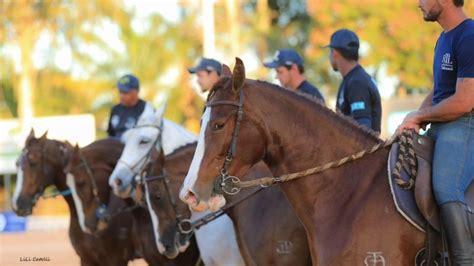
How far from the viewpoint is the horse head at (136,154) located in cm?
897

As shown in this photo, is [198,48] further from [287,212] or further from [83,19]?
[287,212]

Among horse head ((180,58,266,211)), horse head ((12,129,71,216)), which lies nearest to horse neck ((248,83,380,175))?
horse head ((180,58,266,211))

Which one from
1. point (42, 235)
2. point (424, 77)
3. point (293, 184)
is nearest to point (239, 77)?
point (293, 184)

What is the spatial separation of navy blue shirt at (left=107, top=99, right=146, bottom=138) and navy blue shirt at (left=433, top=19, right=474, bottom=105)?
6.52 m

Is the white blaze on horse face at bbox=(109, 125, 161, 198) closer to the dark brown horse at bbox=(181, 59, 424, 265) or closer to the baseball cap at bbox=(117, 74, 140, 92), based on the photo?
the baseball cap at bbox=(117, 74, 140, 92)

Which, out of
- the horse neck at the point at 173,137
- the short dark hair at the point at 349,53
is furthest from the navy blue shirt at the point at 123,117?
the short dark hair at the point at 349,53

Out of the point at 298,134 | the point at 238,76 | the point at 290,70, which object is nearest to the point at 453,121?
the point at 298,134

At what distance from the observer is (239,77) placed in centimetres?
535

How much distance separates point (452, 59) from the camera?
533cm

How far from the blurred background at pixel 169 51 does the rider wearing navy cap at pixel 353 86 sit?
44.8 ft

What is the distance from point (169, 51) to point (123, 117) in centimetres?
2990

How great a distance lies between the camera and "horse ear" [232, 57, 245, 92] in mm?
5277

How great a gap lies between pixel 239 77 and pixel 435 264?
1732 millimetres

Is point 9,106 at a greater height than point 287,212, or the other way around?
point 9,106
